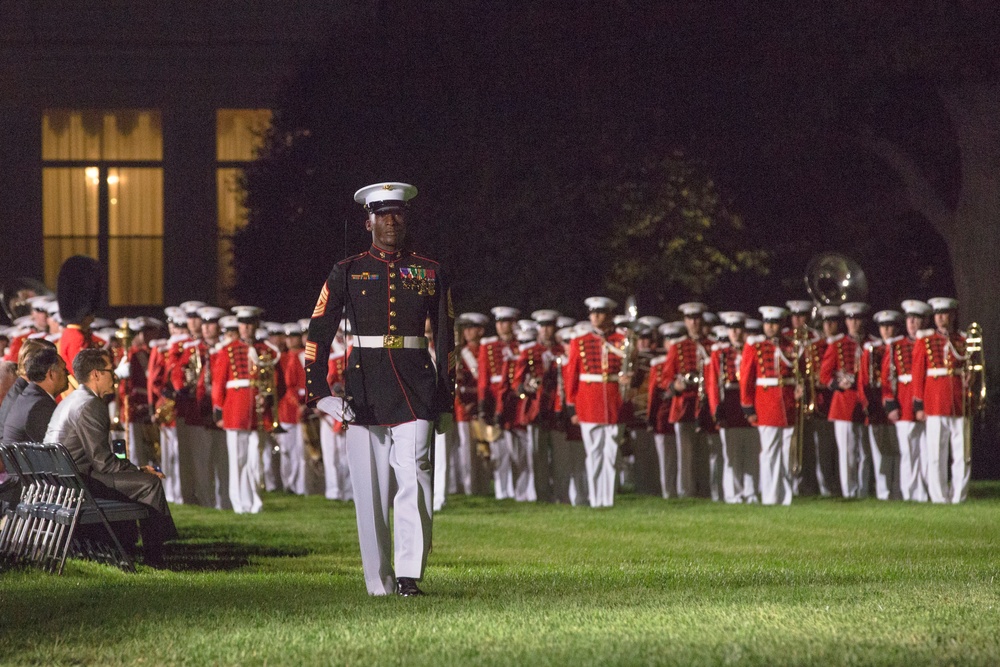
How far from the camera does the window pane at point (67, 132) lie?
4056cm

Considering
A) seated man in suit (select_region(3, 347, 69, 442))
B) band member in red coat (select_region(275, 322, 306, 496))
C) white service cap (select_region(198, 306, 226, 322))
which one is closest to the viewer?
seated man in suit (select_region(3, 347, 69, 442))

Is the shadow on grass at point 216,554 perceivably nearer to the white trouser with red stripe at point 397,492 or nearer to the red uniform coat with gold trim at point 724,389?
the white trouser with red stripe at point 397,492

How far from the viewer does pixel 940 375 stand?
64.3 ft

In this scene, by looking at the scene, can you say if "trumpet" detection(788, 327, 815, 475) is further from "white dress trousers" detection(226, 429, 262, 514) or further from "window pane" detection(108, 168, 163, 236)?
"window pane" detection(108, 168, 163, 236)

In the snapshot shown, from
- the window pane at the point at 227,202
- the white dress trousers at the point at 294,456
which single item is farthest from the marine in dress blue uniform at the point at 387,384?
the window pane at the point at 227,202

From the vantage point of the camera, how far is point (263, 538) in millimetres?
15750

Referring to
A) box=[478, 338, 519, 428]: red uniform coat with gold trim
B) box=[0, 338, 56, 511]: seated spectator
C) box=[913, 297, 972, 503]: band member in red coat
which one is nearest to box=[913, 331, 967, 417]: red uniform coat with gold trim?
box=[913, 297, 972, 503]: band member in red coat

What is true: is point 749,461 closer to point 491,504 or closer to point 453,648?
point 491,504

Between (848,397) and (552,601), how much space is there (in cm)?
1168

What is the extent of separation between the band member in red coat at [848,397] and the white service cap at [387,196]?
11645 mm

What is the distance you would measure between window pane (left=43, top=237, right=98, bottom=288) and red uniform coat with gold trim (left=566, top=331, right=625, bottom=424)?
2297cm

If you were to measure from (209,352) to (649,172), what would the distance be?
39.8ft

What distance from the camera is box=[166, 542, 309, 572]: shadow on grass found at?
42.3ft

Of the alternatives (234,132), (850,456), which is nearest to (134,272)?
(234,132)
